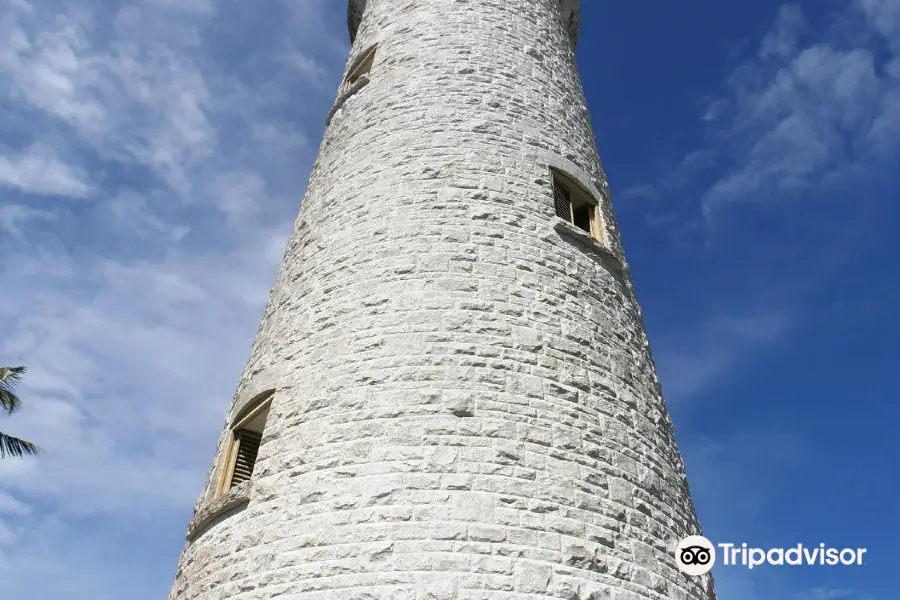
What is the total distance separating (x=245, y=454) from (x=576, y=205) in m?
5.16

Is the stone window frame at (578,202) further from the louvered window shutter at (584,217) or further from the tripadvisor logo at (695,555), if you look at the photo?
the tripadvisor logo at (695,555)

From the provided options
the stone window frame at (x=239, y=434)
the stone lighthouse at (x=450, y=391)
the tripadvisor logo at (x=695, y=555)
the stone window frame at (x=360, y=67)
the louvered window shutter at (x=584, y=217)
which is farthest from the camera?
the stone window frame at (x=360, y=67)

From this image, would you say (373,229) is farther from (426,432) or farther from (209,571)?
(209,571)

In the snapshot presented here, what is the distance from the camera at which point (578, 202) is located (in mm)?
9234

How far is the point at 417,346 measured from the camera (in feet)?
21.1

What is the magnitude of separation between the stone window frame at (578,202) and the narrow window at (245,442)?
424 cm

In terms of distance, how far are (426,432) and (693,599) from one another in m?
2.87

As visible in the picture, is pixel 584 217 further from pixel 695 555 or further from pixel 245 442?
pixel 245 442

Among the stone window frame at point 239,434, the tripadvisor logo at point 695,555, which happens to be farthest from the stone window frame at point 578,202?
the stone window frame at point 239,434

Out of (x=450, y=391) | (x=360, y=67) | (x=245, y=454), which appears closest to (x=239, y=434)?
(x=245, y=454)

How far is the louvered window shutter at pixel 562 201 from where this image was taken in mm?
8648

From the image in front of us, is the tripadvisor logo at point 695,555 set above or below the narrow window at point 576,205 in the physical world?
below

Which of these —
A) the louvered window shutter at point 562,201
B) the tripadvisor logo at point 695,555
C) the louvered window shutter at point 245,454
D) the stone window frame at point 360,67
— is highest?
the stone window frame at point 360,67

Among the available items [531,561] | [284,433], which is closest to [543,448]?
[531,561]
